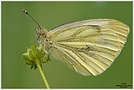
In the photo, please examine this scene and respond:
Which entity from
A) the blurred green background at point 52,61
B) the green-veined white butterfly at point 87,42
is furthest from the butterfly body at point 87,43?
the blurred green background at point 52,61

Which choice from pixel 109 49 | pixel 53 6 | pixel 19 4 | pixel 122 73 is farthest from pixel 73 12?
pixel 109 49

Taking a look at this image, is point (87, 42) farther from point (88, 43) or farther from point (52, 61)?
point (52, 61)

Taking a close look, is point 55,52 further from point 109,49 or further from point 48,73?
point 48,73

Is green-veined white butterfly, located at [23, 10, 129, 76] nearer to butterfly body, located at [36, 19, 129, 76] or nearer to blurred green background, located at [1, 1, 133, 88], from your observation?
butterfly body, located at [36, 19, 129, 76]

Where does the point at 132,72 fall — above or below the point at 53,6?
below

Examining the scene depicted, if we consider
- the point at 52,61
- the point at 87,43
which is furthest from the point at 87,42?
the point at 52,61

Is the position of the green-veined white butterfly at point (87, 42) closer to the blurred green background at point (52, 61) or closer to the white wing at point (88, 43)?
the white wing at point (88, 43)
